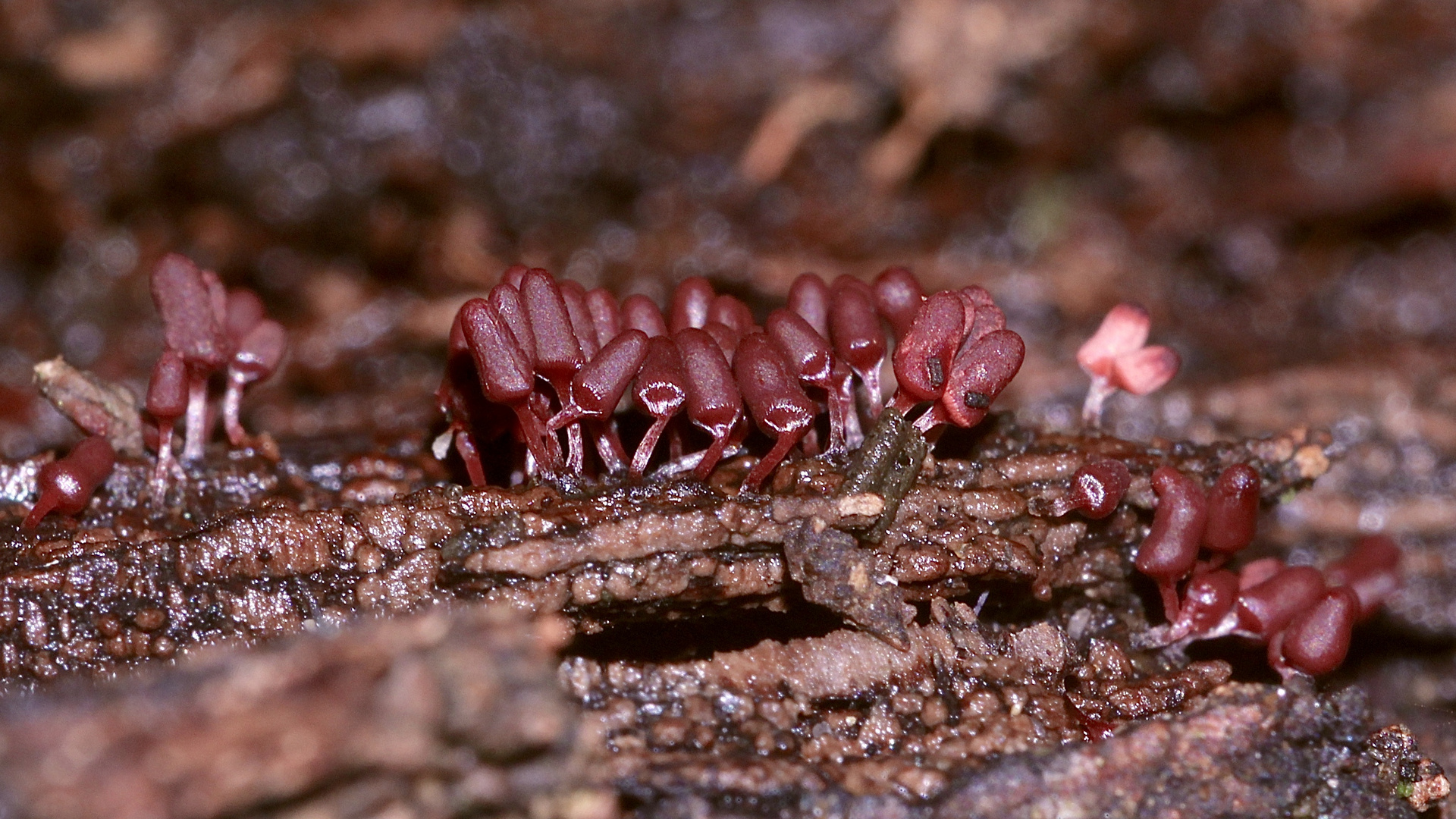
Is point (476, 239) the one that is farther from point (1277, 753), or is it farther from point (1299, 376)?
point (1277, 753)

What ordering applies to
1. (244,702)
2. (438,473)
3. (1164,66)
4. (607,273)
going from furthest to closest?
1. (1164,66)
2. (607,273)
3. (438,473)
4. (244,702)

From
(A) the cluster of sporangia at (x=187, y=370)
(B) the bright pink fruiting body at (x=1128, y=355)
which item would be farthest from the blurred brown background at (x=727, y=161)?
(A) the cluster of sporangia at (x=187, y=370)

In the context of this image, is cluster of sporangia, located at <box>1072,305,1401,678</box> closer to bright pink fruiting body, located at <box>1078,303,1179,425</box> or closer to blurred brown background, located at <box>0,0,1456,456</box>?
bright pink fruiting body, located at <box>1078,303,1179,425</box>

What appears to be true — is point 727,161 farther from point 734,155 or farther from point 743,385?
point 743,385

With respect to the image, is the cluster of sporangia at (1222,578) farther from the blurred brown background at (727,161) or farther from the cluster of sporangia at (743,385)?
the blurred brown background at (727,161)

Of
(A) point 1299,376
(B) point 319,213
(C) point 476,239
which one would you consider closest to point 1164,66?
(A) point 1299,376

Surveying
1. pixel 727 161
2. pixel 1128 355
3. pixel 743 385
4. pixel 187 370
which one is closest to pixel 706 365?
pixel 743 385
